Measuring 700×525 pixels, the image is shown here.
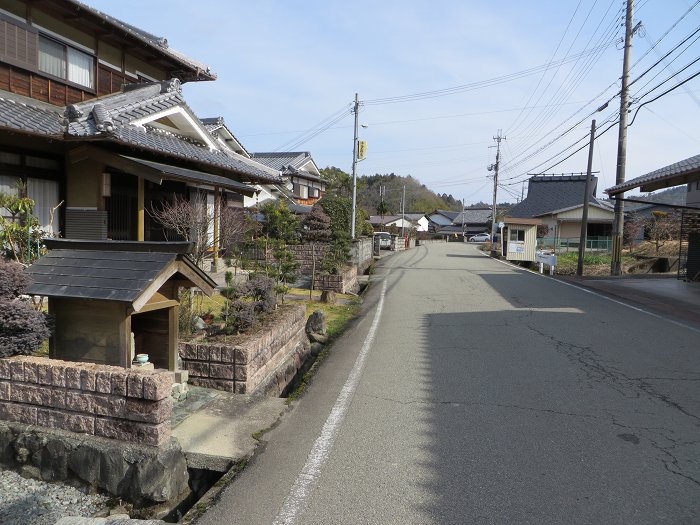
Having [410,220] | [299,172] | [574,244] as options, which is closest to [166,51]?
[299,172]

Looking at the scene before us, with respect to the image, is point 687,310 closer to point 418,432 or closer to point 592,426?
point 592,426

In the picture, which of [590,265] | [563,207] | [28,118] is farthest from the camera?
[563,207]

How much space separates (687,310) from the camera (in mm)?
12164

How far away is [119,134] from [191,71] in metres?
7.55

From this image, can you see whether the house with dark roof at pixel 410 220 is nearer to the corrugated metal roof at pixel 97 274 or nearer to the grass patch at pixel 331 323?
the grass patch at pixel 331 323

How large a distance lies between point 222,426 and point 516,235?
1274 inches

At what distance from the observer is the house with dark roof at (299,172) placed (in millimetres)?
35625

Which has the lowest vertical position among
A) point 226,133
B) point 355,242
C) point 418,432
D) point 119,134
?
point 418,432

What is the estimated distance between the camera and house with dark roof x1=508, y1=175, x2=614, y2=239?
46.5 metres

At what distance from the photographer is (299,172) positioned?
35.7 metres

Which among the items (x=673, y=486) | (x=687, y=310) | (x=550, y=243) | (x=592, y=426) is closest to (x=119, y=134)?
(x=592, y=426)

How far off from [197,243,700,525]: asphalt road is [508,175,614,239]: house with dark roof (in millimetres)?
40483

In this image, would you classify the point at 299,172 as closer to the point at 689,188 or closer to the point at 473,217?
the point at 689,188

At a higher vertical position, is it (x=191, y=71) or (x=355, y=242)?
(x=191, y=71)
